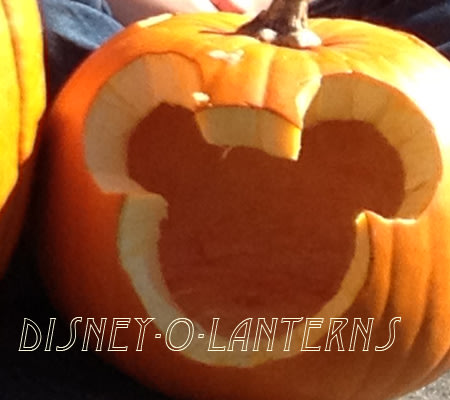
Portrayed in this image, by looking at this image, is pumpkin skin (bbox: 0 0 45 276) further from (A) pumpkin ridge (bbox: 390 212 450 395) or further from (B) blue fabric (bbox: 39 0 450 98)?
(A) pumpkin ridge (bbox: 390 212 450 395)

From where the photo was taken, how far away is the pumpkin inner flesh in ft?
2.87

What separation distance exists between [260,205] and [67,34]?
0.27 metres

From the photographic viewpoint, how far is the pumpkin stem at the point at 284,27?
0.83 metres

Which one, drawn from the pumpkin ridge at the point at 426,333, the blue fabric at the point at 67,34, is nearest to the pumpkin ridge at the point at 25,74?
the blue fabric at the point at 67,34

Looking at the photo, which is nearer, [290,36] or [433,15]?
[290,36]

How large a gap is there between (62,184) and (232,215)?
7.1 inches

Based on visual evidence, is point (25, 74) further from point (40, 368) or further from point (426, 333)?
point (426, 333)

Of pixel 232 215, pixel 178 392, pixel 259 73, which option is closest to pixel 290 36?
pixel 259 73

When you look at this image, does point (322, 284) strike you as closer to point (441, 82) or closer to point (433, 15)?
point (441, 82)

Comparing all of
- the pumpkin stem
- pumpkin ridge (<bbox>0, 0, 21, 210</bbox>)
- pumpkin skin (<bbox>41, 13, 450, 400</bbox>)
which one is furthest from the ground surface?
the pumpkin stem

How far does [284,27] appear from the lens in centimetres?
84

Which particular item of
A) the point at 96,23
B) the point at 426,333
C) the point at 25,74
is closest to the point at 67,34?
the point at 96,23

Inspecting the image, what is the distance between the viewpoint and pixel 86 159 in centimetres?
83

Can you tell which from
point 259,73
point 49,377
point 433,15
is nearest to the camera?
point 259,73
